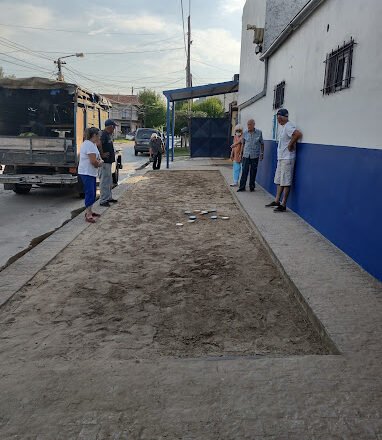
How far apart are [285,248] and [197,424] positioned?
3.47 metres

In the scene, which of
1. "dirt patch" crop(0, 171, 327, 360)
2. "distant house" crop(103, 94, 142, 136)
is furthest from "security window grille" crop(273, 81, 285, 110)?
"distant house" crop(103, 94, 142, 136)

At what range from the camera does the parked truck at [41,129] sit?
9.14 meters

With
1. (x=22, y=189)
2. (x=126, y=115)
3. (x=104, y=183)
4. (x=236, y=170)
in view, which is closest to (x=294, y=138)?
(x=104, y=183)

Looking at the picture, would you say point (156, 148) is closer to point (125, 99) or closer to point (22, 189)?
point (22, 189)

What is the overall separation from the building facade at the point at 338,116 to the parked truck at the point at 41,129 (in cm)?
483

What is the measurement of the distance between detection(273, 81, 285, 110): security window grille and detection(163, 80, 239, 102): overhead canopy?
7.70 metres

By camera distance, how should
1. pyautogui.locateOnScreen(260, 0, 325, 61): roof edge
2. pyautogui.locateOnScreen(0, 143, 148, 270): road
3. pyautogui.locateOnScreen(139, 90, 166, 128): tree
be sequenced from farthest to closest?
pyautogui.locateOnScreen(139, 90, 166, 128): tree
pyautogui.locateOnScreen(260, 0, 325, 61): roof edge
pyautogui.locateOnScreen(0, 143, 148, 270): road

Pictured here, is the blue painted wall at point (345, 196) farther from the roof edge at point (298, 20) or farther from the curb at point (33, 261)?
the curb at point (33, 261)

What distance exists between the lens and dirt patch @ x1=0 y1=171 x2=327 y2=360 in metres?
3.05

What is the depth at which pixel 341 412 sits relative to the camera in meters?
2.16

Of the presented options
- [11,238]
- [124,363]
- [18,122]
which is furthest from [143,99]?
[124,363]

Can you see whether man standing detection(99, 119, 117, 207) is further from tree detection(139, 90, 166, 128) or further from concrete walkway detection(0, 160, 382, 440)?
tree detection(139, 90, 166, 128)

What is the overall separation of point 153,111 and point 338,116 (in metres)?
55.8

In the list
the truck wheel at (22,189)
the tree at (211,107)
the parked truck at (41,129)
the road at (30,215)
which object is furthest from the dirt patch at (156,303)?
the tree at (211,107)
